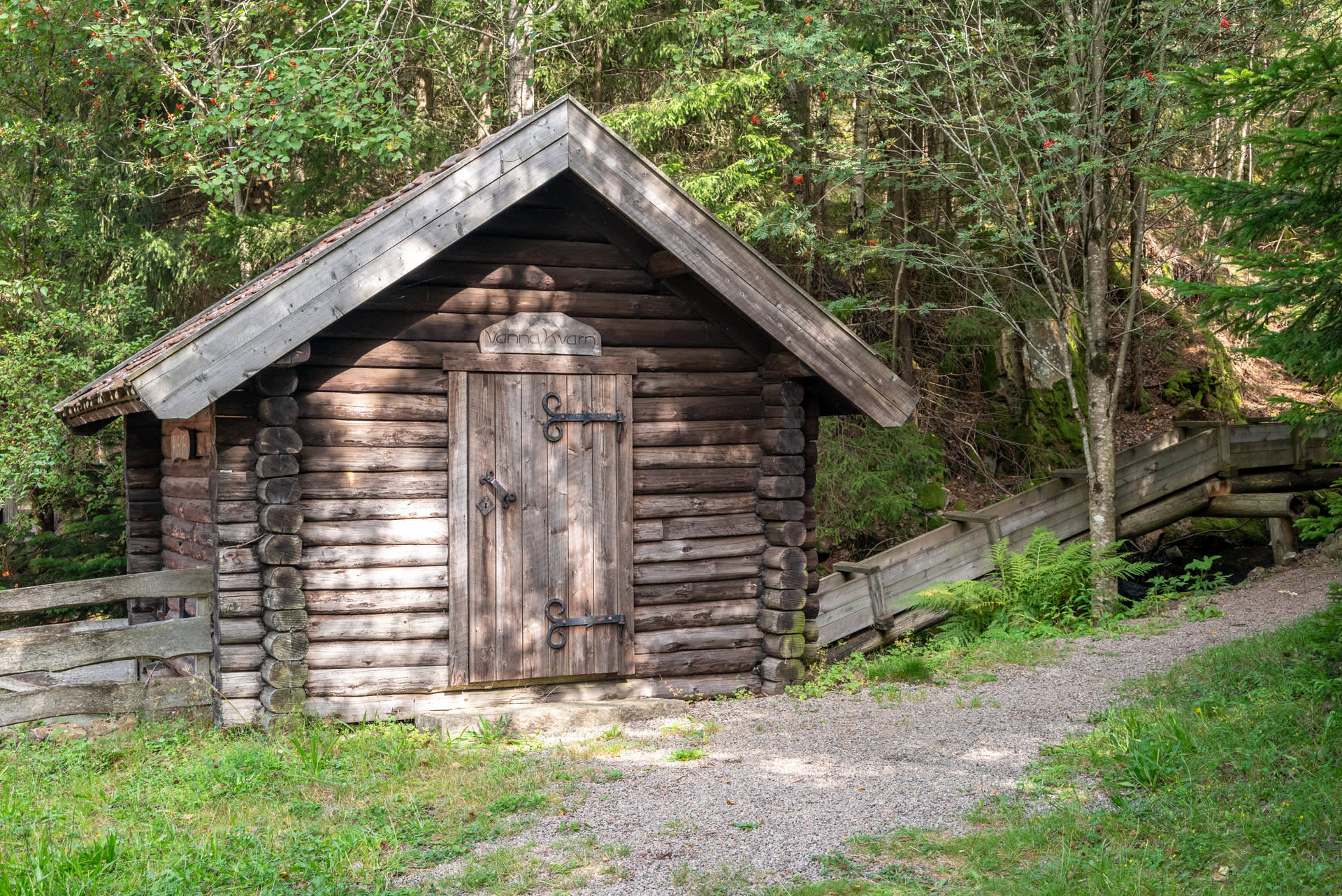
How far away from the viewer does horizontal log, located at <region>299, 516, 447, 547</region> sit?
23.9 feet

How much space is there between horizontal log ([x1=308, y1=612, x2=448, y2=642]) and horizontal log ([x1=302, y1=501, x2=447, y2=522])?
701 millimetres

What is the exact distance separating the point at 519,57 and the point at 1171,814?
1095 cm

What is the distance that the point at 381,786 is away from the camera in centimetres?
604

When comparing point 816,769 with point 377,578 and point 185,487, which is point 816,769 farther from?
point 185,487

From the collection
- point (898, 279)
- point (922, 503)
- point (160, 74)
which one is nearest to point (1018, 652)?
point (922, 503)

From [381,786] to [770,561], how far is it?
12.4 feet

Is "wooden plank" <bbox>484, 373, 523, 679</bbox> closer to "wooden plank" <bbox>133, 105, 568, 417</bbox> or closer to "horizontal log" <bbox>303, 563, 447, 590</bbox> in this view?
"horizontal log" <bbox>303, 563, 447, 590</bbox>

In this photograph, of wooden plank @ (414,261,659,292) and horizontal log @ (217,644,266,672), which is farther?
wooden plank @ (414,261,659,292)

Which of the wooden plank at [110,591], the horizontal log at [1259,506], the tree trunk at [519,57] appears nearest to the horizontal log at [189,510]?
the wooden plank at [110,591]

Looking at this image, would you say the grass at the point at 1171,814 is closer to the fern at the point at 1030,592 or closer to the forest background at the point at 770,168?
the fern at the point at 1030,592

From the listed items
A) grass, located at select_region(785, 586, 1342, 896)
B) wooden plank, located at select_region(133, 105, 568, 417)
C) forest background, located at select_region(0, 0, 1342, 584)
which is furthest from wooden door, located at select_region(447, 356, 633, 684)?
forest background, located at select_region(0, 0, 1342, 584)

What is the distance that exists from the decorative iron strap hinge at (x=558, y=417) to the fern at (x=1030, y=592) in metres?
4.41

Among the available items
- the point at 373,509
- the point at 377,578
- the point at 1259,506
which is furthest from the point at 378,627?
the point at 1259,506

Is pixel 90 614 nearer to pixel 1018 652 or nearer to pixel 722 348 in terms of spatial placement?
pixel 722 348
